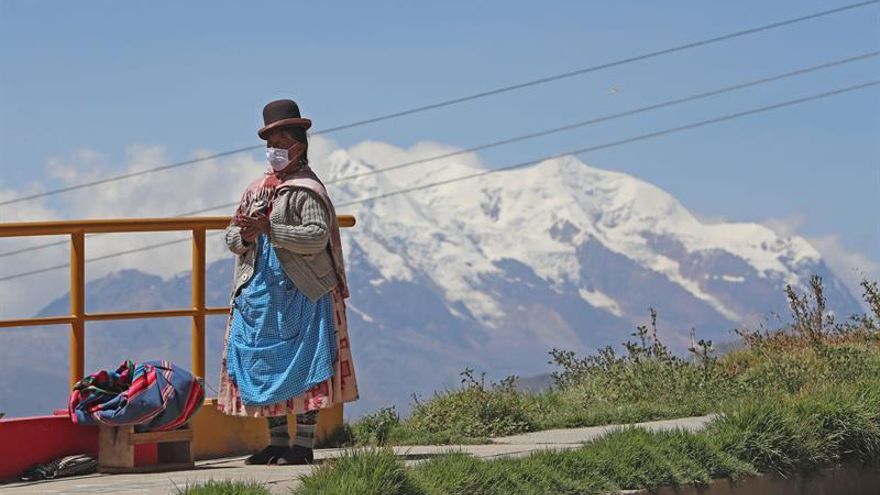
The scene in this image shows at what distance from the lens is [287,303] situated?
1071cm

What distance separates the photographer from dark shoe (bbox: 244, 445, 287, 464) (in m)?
10.8

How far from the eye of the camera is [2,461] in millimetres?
10273

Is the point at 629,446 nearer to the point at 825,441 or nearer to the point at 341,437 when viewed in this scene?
the point at 825,441

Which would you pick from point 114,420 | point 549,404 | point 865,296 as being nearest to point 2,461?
point 114,420

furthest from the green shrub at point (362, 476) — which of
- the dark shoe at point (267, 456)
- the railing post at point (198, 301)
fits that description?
the railing post at point (198, 301)

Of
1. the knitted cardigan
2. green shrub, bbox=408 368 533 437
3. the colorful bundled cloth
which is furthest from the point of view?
green shrub, bbox=408 368 533 437

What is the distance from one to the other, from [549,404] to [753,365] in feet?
9.32

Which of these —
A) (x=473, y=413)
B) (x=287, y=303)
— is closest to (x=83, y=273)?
(x=287, y=303)

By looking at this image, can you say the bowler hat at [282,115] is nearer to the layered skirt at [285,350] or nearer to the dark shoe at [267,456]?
the layered skirt at [285,350]

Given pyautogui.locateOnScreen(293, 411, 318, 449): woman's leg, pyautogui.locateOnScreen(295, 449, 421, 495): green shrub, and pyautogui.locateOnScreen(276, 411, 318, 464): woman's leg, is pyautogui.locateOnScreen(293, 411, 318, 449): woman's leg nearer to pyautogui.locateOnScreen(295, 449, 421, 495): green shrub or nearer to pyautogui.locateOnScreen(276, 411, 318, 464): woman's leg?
pyautogui.locateOnScreen(276, 411, 318, 464): woman's leg

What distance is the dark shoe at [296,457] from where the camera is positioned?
35.0ft

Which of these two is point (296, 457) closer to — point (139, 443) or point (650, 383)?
point (139, 443)

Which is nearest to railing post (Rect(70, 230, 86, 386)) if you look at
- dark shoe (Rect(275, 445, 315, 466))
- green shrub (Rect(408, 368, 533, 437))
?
dark shoe (Rect(275, 445, 315, 466))

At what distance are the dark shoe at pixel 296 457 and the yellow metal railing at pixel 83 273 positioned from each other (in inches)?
40.9
